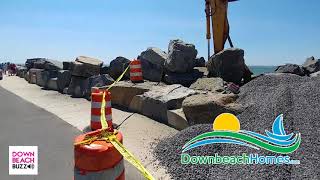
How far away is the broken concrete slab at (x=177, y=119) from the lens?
8367 mm

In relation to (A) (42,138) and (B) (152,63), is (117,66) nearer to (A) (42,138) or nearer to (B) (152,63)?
(B) (152,63)

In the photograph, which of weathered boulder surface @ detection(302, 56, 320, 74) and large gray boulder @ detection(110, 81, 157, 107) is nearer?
large gray boulder @ detection(110, 81, 157, 107)

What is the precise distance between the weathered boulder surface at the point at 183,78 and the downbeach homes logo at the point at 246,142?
4.90m

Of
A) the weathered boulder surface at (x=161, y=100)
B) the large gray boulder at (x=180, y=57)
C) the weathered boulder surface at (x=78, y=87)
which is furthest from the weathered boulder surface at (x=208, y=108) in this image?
the weathered boulder surface at (x=78, y=87)

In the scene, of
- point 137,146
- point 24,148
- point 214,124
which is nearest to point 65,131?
point 24,148

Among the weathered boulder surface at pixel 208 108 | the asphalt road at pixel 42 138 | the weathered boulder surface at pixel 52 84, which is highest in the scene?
the weathered boulder surface at pixel 208 108

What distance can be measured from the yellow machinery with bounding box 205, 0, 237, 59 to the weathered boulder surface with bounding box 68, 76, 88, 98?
591cm

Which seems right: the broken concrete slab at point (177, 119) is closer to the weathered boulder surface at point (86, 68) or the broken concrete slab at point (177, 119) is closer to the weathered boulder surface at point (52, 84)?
the weathered boulder surface at point (86, 68)

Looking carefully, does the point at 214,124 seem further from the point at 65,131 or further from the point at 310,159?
the point at 65,131

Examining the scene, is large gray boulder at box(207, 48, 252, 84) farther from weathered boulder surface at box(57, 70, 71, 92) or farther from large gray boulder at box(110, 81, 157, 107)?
weathered boulder surface at box(57, 70, 71, 92)

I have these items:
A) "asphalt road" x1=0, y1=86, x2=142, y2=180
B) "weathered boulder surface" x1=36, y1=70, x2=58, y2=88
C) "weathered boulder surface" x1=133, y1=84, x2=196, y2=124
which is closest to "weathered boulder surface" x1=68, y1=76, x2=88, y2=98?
"asphalt road" x1=0, y1=86, x2=142, y2=180

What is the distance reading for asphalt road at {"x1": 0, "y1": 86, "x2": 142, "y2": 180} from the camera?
6125 millimetres

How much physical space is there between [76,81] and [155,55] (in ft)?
14.4

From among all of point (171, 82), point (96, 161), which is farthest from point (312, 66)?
point (96, 161)
